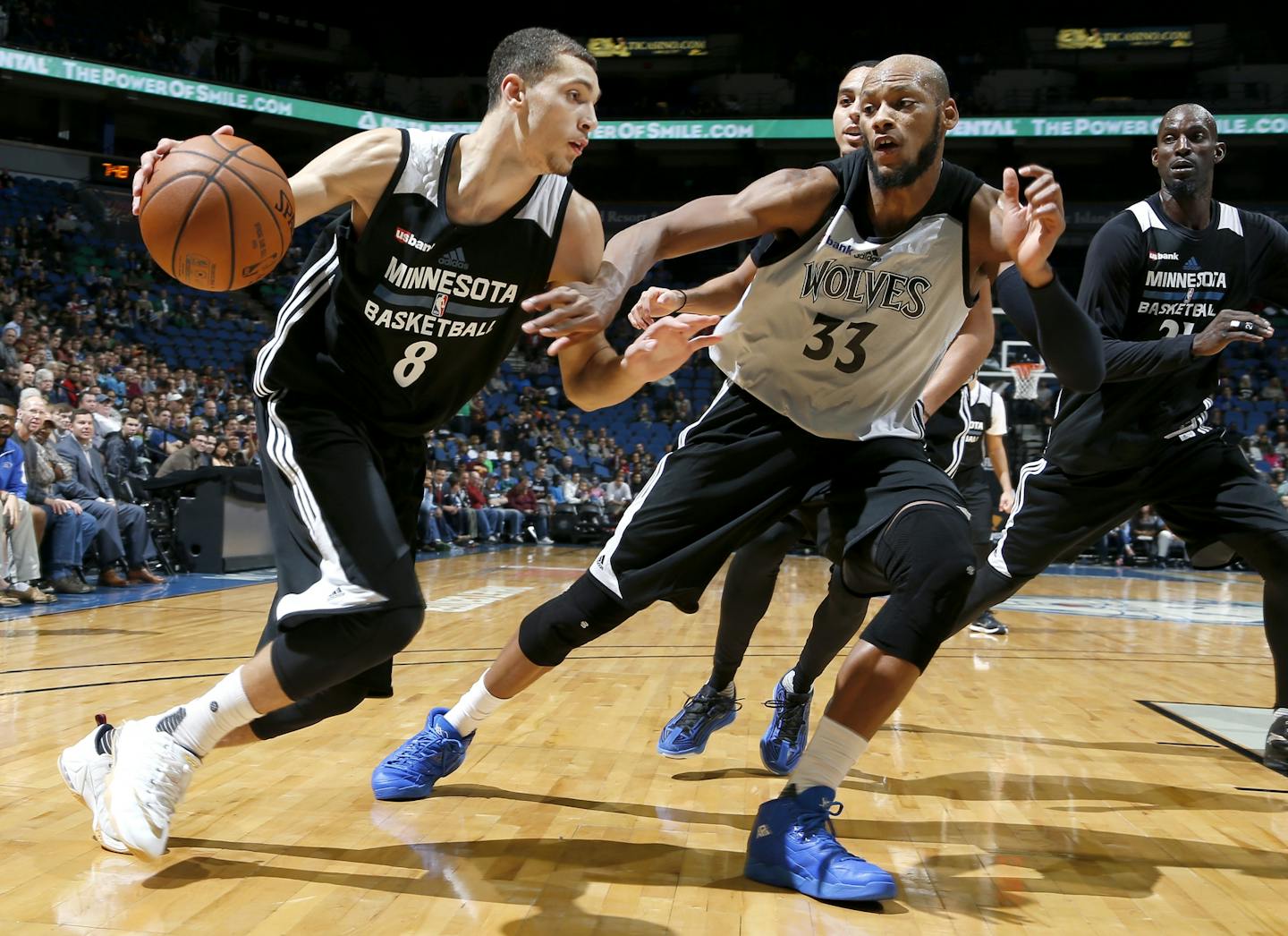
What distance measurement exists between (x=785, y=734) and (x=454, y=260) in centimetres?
200

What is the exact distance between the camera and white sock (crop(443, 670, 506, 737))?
3.39 metres

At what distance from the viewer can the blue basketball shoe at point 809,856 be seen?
2600mm

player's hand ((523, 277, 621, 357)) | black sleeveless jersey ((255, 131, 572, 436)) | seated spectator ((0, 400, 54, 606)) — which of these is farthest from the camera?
seated spectator ((0, 400, 54, 606))

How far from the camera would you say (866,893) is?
101 inches

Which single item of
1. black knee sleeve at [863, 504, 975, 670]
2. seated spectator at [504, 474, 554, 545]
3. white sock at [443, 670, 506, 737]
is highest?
black knee sleeve at [863, 504, 975, 670]

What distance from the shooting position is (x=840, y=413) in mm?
3221

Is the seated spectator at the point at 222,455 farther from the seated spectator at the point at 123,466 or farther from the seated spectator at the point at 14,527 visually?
the seated spectator at the point at 14,527

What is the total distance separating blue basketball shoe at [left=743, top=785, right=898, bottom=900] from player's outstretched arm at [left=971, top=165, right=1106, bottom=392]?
1.23 m

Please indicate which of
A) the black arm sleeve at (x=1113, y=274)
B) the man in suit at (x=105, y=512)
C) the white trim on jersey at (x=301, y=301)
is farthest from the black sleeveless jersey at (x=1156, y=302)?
the man in suit at (x=105, y=512)

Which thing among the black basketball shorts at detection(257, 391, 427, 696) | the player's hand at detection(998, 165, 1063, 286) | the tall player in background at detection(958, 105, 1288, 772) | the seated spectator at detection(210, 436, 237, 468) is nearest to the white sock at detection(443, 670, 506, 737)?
the black basketball shorts at detection(257, 391, 427, 696)

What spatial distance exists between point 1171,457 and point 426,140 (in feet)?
9.64

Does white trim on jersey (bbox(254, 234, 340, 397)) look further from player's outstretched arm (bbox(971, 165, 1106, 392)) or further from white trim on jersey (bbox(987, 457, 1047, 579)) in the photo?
white trim on jersey (bbox(987, 457, 1047, 579))

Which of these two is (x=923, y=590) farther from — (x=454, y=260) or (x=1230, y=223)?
(x=1230, y=223)

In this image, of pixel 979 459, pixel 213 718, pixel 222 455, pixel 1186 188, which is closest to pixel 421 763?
pixel 213 718
